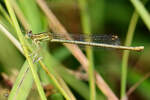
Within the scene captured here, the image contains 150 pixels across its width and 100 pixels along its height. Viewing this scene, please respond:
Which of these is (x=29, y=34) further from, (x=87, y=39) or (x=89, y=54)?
(x=87, y=39)

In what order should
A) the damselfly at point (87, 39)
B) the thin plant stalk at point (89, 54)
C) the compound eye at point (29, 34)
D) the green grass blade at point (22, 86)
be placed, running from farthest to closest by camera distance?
the damselfly at point (87, 39) < the compound eye at point (29, 34) < the thin plant stalk at point (89, 54) < the green grass blade at point (22, 86)

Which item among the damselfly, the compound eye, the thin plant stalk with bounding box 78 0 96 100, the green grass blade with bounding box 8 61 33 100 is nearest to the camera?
the green grass blade with bounding box 8 61 33 100

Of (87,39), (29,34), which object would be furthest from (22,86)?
(87,39)

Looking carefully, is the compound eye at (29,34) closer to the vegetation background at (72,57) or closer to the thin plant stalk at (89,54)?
the vegetation background at (72,57)

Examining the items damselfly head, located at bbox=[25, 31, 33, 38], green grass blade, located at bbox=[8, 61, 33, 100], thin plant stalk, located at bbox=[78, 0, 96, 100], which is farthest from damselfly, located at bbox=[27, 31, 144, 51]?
green grass blade, located at bbox=[8, 61, 33, 100]

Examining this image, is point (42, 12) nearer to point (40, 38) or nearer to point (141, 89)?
point (40, 38)

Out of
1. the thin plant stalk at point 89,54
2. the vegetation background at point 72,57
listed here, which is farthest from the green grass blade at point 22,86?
the thin plant stalk at point 89,54

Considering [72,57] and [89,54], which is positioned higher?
[72,57]

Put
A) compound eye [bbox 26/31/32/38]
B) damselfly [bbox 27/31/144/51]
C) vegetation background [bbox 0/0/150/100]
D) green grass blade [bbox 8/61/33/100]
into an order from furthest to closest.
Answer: damselfly [bbox 27/31/144/51]
compound eye [bbox 26/31/32/38]
vegetation background [bbox 0/0/150/100]
green grass blade [bbox 8/61/33/100]

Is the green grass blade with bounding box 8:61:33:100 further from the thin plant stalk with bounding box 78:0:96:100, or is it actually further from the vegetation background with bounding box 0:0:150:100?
the thin plant stalk with bounding box 78:0:96:100
